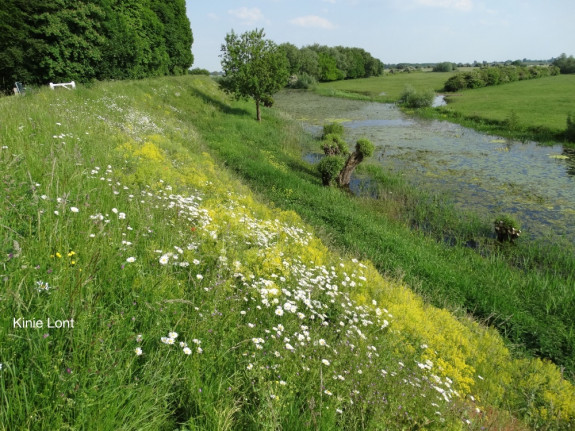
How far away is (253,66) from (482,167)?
1828 centimetres

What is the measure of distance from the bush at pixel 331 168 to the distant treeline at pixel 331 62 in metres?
64.0

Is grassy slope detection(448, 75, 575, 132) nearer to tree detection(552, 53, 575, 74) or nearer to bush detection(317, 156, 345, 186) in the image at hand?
bush detection(317, 156, 345, 186)

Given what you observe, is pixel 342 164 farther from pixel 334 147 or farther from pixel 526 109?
pixel 526 109

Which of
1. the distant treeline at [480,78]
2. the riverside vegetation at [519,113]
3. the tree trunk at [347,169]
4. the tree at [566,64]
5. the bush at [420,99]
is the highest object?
the tree at [566,64]

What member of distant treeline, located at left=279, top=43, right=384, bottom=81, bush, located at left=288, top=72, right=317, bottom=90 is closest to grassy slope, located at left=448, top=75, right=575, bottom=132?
bush, located at left=288, top=72, right=317, bottom=90

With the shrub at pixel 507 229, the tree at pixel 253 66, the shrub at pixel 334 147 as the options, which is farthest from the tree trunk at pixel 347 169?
the tree at pixel 253 66

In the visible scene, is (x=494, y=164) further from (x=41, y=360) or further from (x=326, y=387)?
(x=41, y=360)

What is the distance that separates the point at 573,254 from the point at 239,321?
11.2m

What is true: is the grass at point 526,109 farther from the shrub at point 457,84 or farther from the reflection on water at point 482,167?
the shrub at point 457,84

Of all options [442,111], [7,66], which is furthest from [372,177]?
[442,111]

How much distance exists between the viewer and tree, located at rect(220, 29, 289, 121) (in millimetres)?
25562

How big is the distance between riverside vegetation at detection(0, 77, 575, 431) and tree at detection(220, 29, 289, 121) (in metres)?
18.5

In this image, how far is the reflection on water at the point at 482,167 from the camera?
44.2 feet

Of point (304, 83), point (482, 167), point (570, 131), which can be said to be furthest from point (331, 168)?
point (304, 83)
